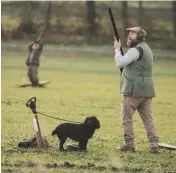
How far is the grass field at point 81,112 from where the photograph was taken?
811 cm

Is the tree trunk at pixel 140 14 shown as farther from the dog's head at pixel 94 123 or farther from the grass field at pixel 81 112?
the dog's head at pixel 94 123

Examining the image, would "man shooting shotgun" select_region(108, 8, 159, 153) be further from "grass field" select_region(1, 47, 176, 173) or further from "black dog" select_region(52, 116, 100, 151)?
"grass field" select_region(1, 47, 176, 173)

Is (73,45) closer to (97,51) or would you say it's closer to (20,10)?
(97,51)

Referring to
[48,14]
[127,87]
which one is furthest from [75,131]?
[48,14]

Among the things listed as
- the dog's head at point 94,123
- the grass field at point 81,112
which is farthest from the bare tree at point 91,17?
the dog's head at point 94,123

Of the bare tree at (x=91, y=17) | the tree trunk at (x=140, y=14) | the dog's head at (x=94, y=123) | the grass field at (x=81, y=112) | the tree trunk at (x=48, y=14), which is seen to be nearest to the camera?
the grass field at (x=81, y=112)

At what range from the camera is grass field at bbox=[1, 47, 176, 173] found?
8.11 m

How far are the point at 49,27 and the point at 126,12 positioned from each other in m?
2.05

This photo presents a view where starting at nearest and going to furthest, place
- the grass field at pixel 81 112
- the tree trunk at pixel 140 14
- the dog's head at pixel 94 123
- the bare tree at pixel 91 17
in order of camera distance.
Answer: the grass field at pixel 81 112 → the dog's head at pixel 94 123 → the tree trunk at pixel 140 14 → the bare tree at pixel 91 17

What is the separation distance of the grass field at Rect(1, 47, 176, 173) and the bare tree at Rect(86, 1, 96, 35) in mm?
713

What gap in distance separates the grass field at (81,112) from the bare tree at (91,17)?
0.71 m

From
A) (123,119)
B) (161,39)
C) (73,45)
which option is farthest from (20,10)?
(123,119)

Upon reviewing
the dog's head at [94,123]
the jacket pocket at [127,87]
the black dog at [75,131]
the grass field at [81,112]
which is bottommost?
the grass field at [81,112]

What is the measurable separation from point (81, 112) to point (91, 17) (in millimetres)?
8320
